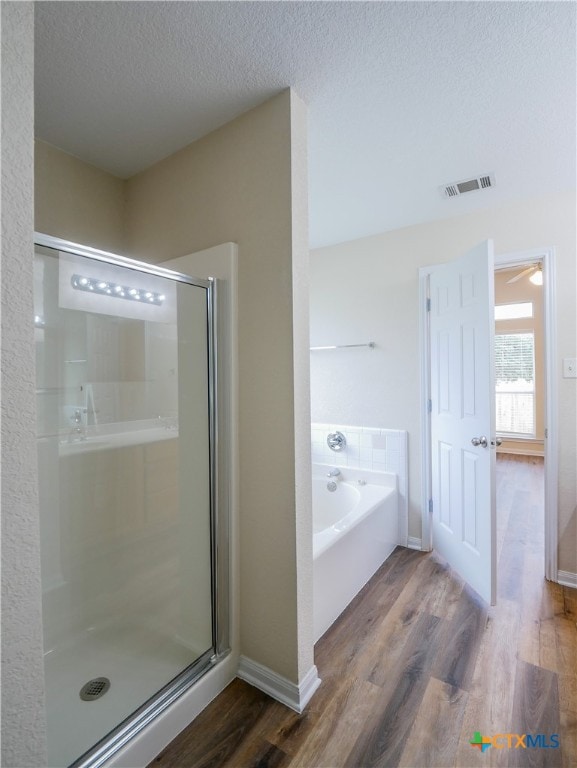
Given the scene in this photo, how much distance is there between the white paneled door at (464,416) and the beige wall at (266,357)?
111cm

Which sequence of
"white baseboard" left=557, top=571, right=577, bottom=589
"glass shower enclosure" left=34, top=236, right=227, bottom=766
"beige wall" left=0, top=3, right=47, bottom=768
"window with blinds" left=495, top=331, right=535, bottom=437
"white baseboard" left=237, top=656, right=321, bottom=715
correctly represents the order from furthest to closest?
1. "window with blinds" left=495, top=331, right=535, bottom=437
2. "white baseboard" left=557, top=571, right=577, bottom=589
3. "white baseboard" left=237, top=656, right=321, bottom=715
4. "glass shower enclosure" left=34, top=236, right=227, bottom=766
5. "beige wall" left=0, top=3, right=47, bottom=768

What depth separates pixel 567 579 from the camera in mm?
2154

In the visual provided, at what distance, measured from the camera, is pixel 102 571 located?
4.90 ft

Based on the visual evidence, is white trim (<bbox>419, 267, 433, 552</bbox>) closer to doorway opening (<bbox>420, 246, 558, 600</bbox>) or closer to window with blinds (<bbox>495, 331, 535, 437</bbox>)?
doorway opening (<bbox>420, 246, 558, 600</bbox>)

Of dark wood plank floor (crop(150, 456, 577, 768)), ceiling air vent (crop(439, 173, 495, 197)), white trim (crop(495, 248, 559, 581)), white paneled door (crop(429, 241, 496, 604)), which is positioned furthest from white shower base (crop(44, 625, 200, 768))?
ceiling air vent (crop(439, 173, 495, 197))

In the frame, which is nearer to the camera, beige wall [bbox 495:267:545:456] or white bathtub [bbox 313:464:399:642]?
white bathtub [bbox 313:464:399:642]

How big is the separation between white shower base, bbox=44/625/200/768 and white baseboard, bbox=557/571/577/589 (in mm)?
2150

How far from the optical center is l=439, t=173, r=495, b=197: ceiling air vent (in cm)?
204

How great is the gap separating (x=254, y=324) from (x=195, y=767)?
1.56 m

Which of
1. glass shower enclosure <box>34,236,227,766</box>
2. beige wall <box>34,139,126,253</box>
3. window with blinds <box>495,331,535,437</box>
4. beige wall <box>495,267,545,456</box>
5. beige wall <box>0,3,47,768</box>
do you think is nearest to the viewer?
beige wall <box>0,3,47,768</box>

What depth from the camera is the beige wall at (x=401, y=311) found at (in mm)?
2145

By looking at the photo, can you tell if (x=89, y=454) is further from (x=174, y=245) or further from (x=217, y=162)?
(x=217, y=162)

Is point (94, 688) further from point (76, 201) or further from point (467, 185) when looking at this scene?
point (467, 185)

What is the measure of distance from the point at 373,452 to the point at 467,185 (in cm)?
188
